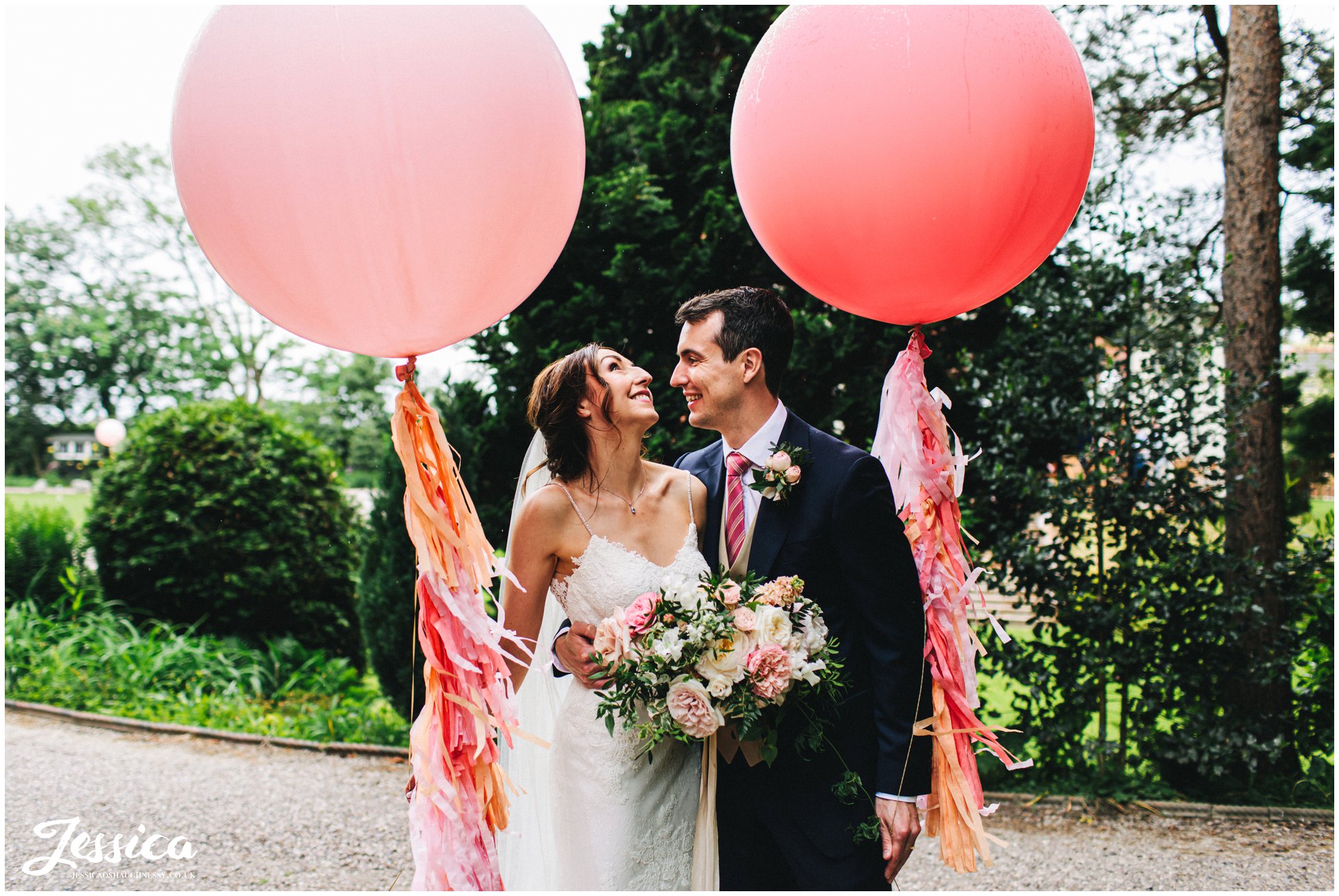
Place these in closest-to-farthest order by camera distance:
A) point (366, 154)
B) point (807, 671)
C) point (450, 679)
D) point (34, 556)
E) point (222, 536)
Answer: point (366, 154)
point (450, 679)
point (807, 671)
point (222, 536)
point (34, 556)

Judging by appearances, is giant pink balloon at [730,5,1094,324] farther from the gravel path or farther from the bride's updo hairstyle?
the gravel path

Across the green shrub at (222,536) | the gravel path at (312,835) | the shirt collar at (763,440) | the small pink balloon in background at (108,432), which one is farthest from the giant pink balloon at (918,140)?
the small pink balloon in background at (108,432)

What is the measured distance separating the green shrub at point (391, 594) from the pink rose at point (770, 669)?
3414mm

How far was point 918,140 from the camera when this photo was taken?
1943 millimetres

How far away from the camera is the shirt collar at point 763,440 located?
234 cm

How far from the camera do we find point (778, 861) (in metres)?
2.22

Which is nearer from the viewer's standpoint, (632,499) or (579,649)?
(579,649)

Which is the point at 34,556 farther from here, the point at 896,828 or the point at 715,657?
the point at 896,828

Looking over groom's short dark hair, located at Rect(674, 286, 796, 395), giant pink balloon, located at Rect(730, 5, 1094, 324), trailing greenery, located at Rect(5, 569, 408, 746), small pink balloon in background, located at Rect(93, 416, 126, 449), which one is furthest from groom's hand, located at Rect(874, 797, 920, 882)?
small pink balloon in background, located at Rect(93, 416, 126, 449)

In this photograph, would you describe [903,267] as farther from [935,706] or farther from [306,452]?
[306,452]

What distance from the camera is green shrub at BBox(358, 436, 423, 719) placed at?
5023 millimetres

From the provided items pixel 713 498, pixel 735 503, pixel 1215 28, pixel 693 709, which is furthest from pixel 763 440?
pixel 1215 28

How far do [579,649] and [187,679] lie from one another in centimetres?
541

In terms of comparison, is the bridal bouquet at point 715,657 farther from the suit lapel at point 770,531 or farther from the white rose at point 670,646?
the suit lapel at point 770,531
